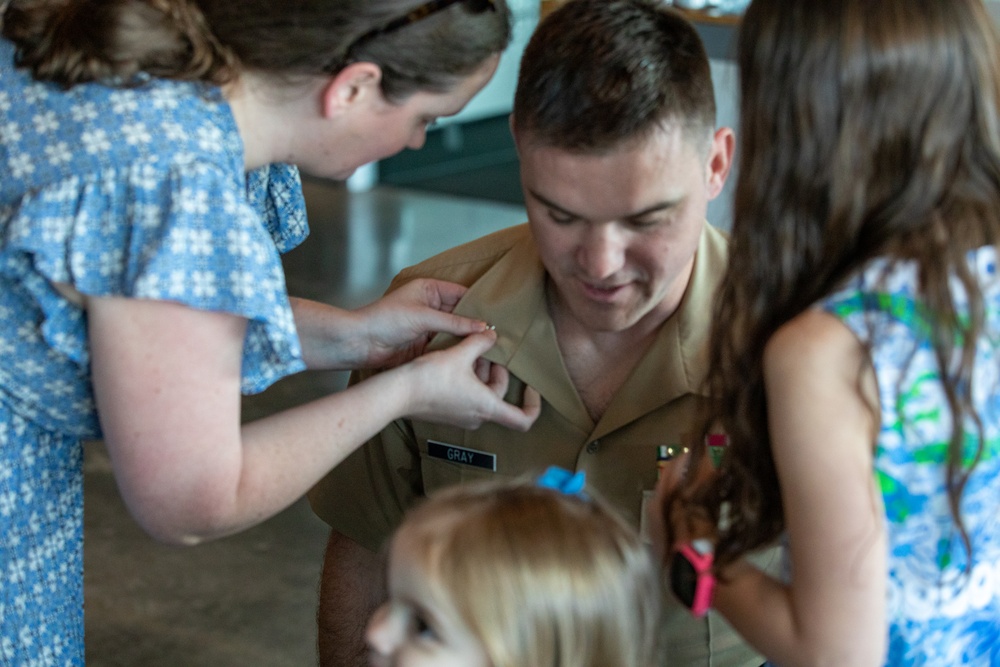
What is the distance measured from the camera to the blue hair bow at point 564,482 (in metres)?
1.38

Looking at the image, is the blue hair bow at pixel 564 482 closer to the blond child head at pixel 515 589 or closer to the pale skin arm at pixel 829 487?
the blond child head at pixel 515 589

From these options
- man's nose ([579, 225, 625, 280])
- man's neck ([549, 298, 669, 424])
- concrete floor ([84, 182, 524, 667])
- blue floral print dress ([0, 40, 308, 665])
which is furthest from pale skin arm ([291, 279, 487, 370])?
concrete floor ([84, 182, 524, 667])

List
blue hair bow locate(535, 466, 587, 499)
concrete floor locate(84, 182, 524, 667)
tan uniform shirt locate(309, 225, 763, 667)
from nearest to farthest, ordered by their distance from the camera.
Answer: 1. blue hair bow locate(535, 466, 587, 499)
2. tan uniform shirt locate(309, 225, 763, 667)
3. concrete floor locate(84, 182, 524, 667)

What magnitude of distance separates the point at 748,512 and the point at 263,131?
72cm

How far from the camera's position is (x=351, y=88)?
1.46 meters

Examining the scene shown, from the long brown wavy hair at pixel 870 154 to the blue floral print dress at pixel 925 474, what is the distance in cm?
2

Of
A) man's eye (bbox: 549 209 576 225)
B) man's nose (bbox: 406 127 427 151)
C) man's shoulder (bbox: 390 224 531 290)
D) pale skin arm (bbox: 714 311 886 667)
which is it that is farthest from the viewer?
man's shoulder (bbox: 390 224 531 290)

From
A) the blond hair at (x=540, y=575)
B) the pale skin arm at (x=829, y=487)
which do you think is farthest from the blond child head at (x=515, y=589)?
the pale skin arm at (x=829, y=487)

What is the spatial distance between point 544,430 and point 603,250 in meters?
0.36

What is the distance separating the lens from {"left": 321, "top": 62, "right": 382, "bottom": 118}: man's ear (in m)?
1.43

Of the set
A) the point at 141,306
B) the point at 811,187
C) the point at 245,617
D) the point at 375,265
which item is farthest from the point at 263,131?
the point at 375,265

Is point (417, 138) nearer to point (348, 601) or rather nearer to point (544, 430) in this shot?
point (544, 430)

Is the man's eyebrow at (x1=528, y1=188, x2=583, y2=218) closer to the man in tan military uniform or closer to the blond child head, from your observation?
the man in tan military uniform

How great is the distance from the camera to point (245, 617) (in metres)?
3.39
